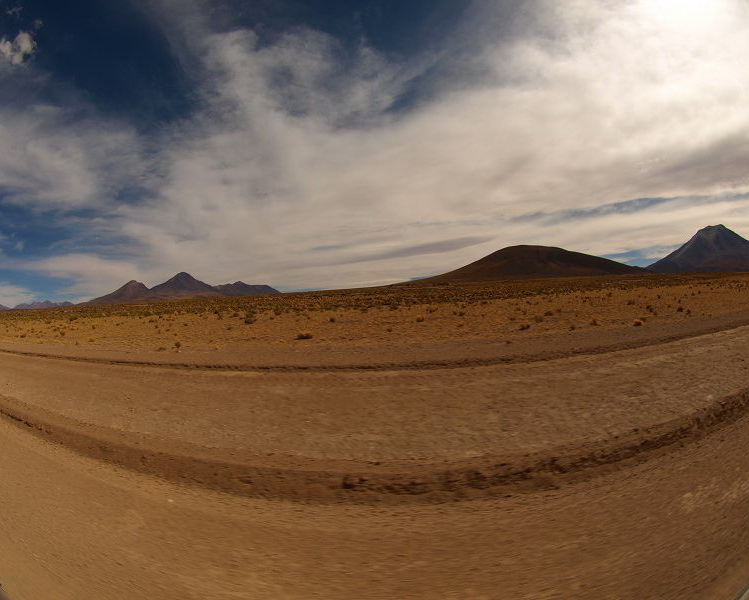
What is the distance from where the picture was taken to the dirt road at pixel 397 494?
3318mm

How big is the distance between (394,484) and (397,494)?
0.19 metres

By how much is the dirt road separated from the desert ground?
0.03 metres

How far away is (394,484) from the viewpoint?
4.87 metres

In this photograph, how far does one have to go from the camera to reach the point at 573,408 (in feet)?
23.2

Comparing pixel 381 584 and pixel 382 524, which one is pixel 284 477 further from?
pixel 381 584

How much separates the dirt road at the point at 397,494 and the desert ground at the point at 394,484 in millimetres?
25

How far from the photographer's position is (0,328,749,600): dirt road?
332 centimetres

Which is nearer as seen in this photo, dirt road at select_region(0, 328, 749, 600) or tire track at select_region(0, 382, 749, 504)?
dirt road at select_region(0, 328, 749, 600)

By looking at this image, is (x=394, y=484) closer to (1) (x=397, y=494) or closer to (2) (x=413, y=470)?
(1) (x=397, y=494)

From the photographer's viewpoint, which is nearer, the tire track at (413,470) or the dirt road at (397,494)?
the dirt road at (397,494)

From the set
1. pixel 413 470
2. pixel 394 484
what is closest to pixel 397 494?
pixel 394 484

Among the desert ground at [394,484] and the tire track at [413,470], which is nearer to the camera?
the desert ground at [394,484]

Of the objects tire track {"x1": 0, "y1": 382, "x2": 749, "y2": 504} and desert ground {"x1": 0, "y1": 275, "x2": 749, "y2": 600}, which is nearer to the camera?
desert ground {"x1": 0, "y1": 275, "x2": 749, "y2": 600}

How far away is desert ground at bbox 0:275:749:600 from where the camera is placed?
3.34 m
